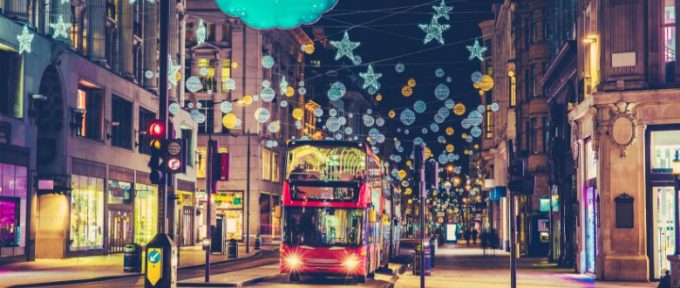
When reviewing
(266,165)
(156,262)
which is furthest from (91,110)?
(266,165)

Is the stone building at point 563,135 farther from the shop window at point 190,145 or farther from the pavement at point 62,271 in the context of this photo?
the shop window at point 190,145

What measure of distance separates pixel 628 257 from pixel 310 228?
9.41 metres

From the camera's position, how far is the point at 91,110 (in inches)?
2124

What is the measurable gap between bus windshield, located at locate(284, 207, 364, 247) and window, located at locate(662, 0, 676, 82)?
9930 mm

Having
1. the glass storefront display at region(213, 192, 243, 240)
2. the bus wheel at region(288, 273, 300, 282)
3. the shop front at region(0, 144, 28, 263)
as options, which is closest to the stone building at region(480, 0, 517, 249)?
the glass storefront display at region(213, 192, 243, 240)

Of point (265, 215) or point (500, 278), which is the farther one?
point (265, 215)

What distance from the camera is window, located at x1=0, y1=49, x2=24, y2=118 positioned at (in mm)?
43188

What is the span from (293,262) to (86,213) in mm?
23573

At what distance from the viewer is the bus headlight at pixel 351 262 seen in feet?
102

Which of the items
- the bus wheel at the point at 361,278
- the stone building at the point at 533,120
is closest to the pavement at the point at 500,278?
the bus wheel at the point at 361,278

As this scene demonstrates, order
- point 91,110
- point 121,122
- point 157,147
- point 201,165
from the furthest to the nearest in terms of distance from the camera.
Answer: point 201,165 → point 121,122 → point 91,110 → point 157,147

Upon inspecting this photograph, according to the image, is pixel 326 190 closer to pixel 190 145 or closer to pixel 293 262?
pixel 293 262

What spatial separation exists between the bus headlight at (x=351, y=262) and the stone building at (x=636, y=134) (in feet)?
24.4

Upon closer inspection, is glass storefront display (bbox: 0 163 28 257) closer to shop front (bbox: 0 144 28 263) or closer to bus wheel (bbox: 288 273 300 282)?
shop front (bbox: 0 144 28 263)
